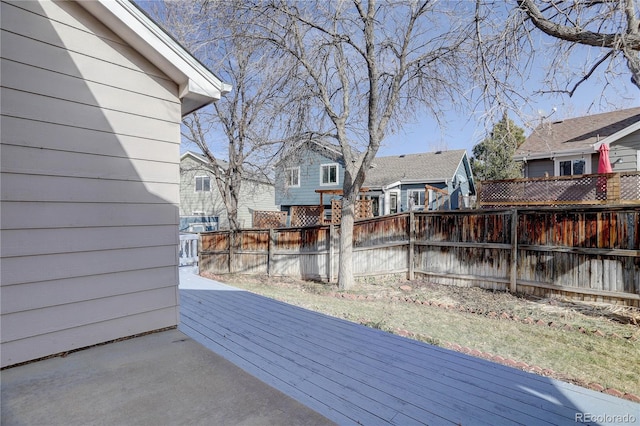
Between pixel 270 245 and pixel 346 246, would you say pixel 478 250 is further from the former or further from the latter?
pixel 270 245

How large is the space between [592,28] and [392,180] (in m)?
13.8

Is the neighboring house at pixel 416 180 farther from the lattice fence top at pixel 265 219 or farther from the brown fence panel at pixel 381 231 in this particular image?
the brown fence panel at pixel 381 231

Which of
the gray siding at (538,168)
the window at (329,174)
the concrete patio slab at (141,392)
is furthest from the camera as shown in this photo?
the window at (329,174)

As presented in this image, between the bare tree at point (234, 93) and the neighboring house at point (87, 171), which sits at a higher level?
the bare tree at point (234, 93)

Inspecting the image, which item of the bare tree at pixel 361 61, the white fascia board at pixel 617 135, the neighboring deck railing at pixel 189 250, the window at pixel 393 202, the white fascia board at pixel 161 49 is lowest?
the neighboring deck railing at pixel 189 250

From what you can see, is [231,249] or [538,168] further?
[538,168]

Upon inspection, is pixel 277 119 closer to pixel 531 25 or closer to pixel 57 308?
pixel 531 25

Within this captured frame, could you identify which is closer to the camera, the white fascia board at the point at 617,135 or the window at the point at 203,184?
the white fascia board at the point at 617,135

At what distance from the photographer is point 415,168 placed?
18672 mm

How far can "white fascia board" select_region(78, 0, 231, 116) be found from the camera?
2.80 m

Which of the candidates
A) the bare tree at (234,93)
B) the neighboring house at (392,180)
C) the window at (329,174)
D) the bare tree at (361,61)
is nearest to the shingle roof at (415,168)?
the neighboring house at (392,180)

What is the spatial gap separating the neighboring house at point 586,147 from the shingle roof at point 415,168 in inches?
170

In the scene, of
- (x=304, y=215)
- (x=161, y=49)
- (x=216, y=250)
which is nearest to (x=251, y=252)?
(x=216, y=250)

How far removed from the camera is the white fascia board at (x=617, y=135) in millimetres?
10825
